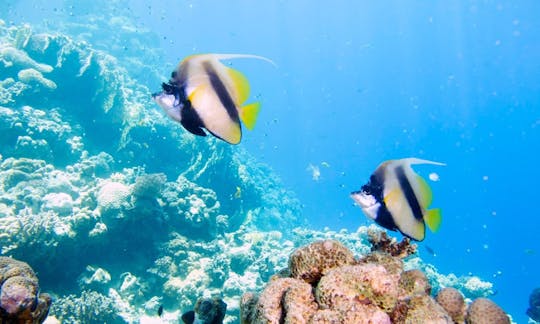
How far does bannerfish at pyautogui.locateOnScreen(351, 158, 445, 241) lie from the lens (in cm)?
190

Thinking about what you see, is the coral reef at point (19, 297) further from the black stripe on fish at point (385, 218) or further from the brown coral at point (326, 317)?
the black stripe on fish at point (385, 218)

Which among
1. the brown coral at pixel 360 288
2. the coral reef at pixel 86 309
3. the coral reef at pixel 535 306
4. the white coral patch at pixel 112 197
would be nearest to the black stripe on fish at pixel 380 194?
the brown coral at pixel 360 288

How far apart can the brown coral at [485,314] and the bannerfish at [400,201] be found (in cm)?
146

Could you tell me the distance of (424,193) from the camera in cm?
194

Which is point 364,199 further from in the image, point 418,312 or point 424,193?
point 418,312

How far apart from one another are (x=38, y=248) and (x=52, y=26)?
2989 centimetres

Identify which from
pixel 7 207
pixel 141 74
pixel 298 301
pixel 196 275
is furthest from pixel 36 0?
pixel 298 301

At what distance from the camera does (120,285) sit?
8555 mm

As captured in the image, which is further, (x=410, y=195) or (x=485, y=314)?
(x=485, y=314)

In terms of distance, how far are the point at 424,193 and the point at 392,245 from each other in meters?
1.62

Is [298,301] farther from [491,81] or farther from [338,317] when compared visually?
[491,81]

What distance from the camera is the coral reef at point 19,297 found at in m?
2.40

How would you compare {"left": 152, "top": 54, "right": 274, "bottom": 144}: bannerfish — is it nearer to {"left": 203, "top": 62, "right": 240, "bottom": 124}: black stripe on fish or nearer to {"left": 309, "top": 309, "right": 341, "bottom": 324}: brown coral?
{"left": 203, "top": 62, "right": 240, "bottom": 124}: black stripe on fish

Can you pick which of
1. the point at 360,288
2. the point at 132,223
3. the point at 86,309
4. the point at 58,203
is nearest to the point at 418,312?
the point at 360,288
